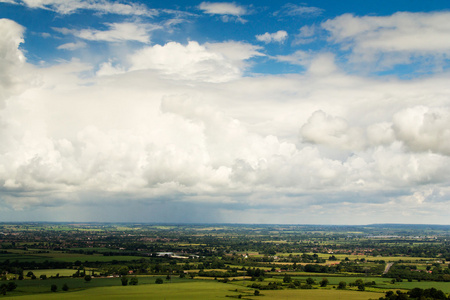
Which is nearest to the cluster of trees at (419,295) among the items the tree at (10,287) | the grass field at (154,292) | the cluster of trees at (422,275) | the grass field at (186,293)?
the grass field at (186,293)

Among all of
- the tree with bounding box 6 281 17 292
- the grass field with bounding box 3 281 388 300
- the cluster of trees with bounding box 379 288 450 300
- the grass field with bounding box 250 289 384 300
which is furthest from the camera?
the tree with bounding box 6 281 17 292

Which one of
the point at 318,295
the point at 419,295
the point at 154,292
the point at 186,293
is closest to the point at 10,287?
the point at 154,292

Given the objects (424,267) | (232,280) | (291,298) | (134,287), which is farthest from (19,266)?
(424,267)

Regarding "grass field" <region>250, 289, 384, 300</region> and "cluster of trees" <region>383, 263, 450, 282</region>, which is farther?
"cluster of trees" <region>383, 263, 450, 282</region>

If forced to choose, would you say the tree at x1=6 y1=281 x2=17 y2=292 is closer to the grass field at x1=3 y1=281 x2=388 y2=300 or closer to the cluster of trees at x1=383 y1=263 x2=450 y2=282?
the grass field at x1=3 y1=281 x2=388 y2=300

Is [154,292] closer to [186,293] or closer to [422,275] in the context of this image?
[186,293]

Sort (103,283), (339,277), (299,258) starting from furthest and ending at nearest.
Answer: (299,258) → (339,277) → (103,283)

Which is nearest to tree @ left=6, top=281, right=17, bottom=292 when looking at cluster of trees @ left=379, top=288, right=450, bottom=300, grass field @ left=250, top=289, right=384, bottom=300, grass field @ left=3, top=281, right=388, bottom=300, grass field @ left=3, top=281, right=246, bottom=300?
grass field @ left=3, top=281, right=388, bottom=300

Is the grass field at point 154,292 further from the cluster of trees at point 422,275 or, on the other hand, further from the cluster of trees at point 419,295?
the cluster of trees at point 422,275

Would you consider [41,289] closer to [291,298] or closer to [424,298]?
[291,298]

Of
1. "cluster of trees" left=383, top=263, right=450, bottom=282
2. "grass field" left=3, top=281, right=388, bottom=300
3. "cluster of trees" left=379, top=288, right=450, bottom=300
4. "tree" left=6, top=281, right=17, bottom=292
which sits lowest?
"cluster of trees" left=383, top=263, right=450, bottom=282

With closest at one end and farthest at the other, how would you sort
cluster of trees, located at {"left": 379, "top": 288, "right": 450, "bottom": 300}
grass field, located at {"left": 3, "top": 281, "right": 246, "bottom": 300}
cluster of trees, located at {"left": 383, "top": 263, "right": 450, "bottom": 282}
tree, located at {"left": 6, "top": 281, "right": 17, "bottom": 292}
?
cluster of trees, located at {"left": 379, "top": 288, "right": 450, "bottom": 300}, grass field, located at {"left": 3, "top": 281, "right": 246, "bottom": 300}, tree, located at {"left": 6, "top": 281, "right": 17, "bottom": 292}, cluster of trees, located at {"left": 383, "top": 263, "right": 450, "bottom": 282}
